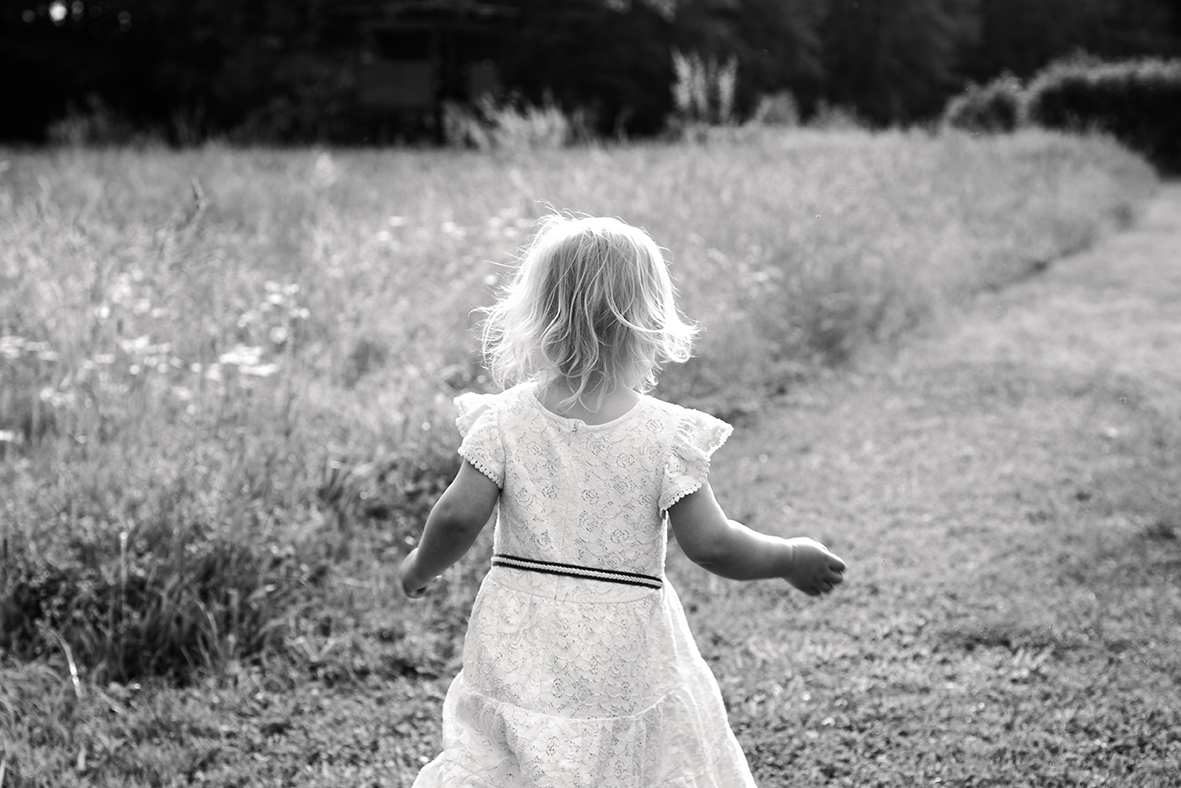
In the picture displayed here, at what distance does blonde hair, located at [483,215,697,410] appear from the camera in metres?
1.91

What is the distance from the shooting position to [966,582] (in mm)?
3783

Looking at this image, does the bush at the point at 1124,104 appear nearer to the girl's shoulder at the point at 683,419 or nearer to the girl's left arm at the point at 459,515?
the girl's shoulder at the point at 683,419

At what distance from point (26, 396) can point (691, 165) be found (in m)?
5.00

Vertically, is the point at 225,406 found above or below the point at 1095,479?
above

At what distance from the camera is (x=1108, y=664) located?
322 centimetres

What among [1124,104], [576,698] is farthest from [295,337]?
[1124,104]

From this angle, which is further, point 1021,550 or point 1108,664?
point 1021,550

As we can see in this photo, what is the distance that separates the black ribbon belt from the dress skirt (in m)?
0.01

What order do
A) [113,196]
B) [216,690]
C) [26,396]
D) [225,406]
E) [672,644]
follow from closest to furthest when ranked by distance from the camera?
1. [672,644]
2. [216,690]
3. [225,406]
4. [26,396]
5. [113,196]

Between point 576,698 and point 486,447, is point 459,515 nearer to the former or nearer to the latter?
point 486,447

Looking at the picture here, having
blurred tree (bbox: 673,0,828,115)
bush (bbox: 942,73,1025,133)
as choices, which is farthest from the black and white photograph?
blurred tree (bbox: 673,0,828,115)

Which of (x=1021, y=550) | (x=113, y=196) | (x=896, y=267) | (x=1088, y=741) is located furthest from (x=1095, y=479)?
(x=113, y=196)

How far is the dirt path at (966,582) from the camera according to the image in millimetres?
2867

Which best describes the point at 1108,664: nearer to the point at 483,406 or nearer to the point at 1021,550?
the point at 1021,550
